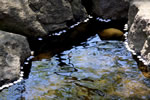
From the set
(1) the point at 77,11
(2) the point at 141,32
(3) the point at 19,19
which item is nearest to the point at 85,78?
(2) the point at 141,32

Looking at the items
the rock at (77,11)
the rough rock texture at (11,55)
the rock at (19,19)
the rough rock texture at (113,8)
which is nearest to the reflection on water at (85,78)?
the rough rock texture at (11,55)

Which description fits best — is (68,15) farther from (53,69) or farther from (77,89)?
(77,89)

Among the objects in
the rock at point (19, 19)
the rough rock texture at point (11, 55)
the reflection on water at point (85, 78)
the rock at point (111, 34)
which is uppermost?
the rock at point (19, 19)

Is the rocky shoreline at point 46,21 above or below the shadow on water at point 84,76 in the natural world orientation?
above

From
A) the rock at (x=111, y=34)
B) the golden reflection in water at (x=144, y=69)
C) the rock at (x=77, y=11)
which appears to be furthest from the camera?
the rock at (x=77, y=11)

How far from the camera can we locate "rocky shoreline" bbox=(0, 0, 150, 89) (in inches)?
206

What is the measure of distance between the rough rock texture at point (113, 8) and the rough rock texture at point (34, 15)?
1.27m

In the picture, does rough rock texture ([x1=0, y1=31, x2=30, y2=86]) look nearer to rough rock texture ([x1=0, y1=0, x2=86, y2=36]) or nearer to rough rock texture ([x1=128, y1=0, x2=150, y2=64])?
rough rock texture ([x1=0, y1=0, x2=86, y2=36])

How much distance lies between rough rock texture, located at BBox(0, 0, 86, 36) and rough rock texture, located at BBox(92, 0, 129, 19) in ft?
4.17

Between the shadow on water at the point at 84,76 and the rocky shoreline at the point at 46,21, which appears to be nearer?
the shadow on water at the point at 84,76

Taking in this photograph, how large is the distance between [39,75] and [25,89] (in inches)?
24.4

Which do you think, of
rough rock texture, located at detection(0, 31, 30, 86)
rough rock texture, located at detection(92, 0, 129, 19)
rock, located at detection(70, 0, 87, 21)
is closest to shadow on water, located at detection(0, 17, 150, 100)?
rough rock texture, located at detection(0, 31, 30, 86)

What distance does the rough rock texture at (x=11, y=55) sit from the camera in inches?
187

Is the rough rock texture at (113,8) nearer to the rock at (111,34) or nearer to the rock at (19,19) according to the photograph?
the rock at (111,34)
